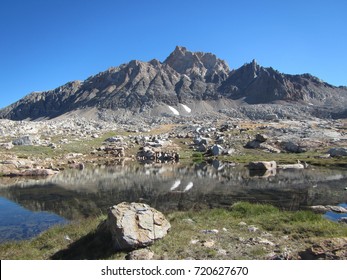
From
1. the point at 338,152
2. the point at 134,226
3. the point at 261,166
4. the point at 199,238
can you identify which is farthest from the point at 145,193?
the point at 338,152

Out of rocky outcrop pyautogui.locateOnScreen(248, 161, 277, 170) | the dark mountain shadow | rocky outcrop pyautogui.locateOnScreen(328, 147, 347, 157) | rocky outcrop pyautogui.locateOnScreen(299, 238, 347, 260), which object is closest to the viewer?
rocky outcrop pyautogui.locateOnScreen(299, 238, 347, 260)

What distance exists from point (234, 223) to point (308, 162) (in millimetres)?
61468

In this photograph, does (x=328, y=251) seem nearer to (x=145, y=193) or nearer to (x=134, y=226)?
(x=134, y=226)

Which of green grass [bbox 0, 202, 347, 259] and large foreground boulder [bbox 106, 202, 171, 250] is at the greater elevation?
large foreground boulder [bbox 106, 202, 171, 250]

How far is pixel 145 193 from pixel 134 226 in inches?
976

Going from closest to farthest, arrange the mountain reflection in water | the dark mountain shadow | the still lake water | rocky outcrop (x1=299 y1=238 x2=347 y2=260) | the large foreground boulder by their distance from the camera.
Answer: rocky outcrop (x1=299 y1=238 x2=347 y2=260), the large foreground boulder, the dark mountain shadow, the still lake water, the mountain reflection in water

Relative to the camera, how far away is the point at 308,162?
246 ft

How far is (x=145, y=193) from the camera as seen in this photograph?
131 ft

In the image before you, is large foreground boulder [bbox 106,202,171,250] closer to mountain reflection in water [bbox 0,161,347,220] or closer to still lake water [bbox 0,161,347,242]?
still lake water [bbox 0,161,347,242]

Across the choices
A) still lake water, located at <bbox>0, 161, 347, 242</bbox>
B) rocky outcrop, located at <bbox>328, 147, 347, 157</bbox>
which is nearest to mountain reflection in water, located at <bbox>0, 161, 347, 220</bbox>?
still lake water, located at <bbox>0, 161, 347, 242</bbox>

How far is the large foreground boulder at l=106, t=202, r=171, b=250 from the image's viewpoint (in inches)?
577

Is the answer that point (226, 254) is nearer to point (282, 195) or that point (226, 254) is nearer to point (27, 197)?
point (282, 195)

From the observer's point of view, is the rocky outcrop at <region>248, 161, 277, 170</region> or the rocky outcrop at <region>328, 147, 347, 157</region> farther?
the rocky outcrop at <region>328, 147, 347, 157</region>

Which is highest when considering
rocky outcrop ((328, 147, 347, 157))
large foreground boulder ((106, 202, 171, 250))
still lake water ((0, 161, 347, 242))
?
rocky outcrop ((328, 147, 347, 157))
